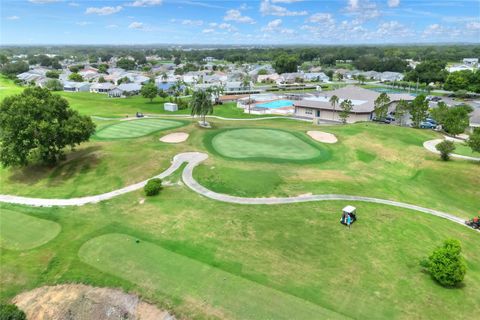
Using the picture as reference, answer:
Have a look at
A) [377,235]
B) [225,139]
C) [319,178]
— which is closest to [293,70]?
[225,139]

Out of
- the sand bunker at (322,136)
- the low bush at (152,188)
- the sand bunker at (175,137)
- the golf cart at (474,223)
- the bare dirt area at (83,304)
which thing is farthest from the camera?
the sand bunker at (322,136)

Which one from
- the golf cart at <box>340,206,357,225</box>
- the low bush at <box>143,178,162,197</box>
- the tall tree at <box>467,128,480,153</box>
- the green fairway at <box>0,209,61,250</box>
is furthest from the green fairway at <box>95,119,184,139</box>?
the tall tree at <box>467,128,480,153</box>

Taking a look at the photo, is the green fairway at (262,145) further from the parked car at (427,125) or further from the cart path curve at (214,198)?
the parked car at (427,125)

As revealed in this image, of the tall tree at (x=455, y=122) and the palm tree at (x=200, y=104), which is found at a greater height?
the palm tree at (x=200, y=104)

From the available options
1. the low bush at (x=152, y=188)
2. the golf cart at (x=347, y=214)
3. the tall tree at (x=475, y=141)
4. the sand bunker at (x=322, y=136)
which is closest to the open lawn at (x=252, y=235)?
the golf cart at (x=347, y=214)

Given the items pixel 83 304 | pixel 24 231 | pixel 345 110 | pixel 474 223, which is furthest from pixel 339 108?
pixel 83 304

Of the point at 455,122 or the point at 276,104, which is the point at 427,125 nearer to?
the point at 455,122
